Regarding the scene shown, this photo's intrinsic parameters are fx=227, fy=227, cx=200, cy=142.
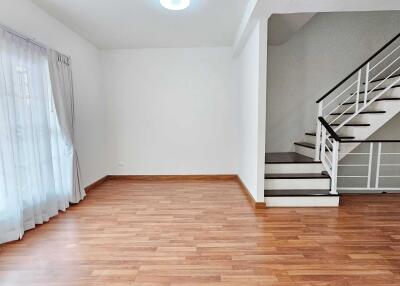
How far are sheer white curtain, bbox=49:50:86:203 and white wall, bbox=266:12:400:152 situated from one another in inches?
143

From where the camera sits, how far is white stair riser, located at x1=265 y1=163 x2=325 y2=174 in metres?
3.61

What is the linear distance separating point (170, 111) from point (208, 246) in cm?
315

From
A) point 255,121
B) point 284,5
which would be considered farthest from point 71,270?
point 284,5

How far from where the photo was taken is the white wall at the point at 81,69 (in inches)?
103

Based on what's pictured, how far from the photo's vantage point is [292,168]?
3.64 metres

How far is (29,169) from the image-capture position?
264cm

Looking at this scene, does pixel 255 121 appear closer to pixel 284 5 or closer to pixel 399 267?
pixel 284 5

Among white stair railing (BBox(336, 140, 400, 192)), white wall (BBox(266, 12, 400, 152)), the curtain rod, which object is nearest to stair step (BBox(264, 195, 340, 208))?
white wall (BBox(266, 12, 400, 152))

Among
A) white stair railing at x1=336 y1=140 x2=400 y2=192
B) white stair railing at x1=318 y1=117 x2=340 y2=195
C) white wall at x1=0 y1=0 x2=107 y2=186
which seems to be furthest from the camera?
white stair railing at x1=336 y1=140 x2=400 y2=192

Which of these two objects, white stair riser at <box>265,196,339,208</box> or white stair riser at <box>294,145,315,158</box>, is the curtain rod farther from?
white stair riser at <box>294,145,315,158</box>

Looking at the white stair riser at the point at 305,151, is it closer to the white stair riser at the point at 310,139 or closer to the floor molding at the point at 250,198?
the white stair riser at the point at 310,139

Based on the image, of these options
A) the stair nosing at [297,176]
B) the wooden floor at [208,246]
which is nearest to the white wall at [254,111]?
the stair nosing at [297,176]

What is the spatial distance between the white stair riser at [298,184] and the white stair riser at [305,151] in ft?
2.14

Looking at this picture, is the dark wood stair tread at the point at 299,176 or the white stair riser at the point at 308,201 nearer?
the white stair riser at the point at 308,201
